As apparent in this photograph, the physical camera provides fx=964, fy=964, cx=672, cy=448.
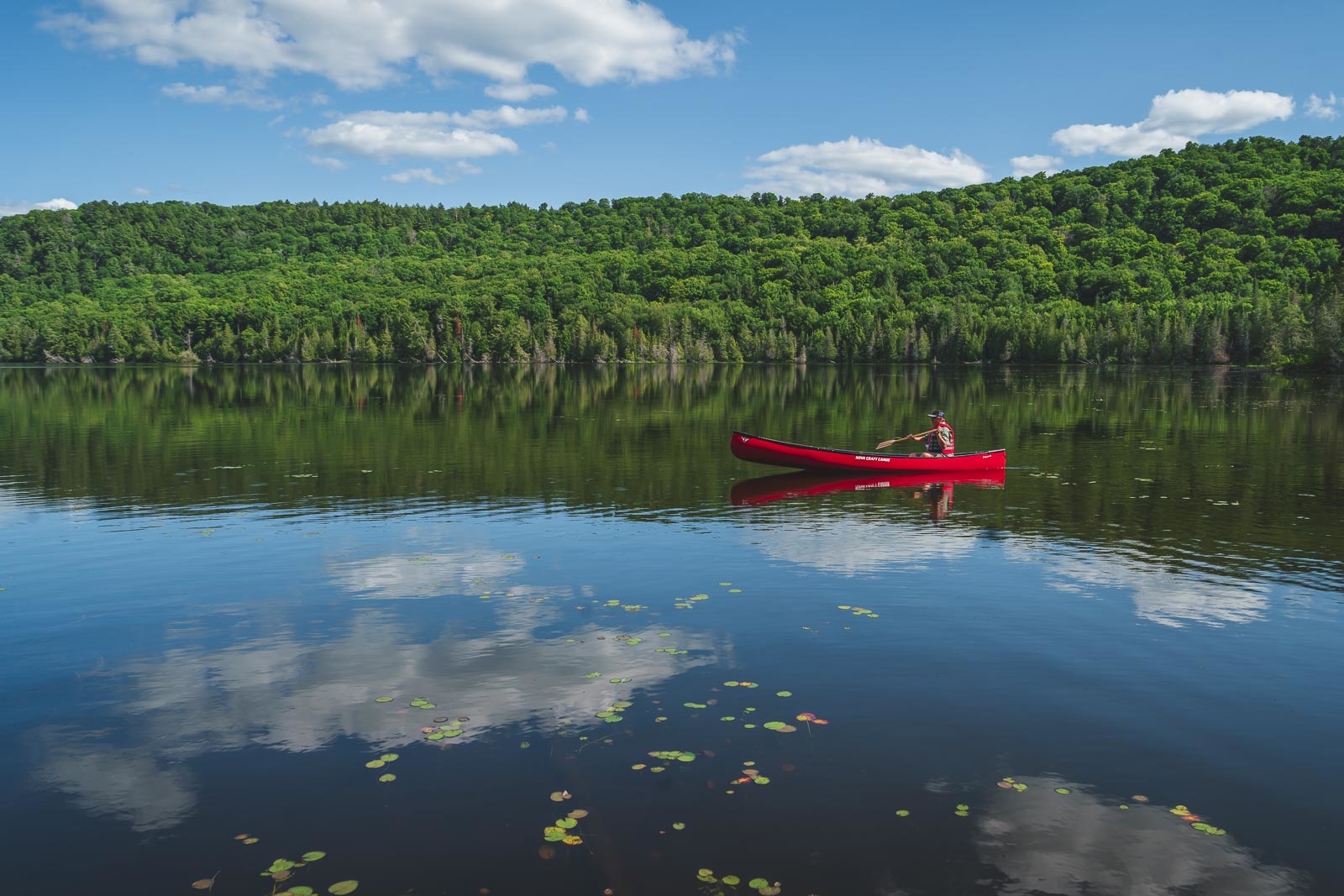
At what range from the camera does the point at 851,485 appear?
38.7 m

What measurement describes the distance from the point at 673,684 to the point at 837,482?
2463cm

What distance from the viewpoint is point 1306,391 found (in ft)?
317

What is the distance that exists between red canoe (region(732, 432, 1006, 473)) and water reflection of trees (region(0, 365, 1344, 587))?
167cm

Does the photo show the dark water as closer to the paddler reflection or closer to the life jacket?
the paddler reflection

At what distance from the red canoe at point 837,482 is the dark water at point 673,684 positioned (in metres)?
0.48

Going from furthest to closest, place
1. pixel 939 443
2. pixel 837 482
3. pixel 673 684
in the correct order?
pixel 939 443
pixel 837 482
pixel 673 684

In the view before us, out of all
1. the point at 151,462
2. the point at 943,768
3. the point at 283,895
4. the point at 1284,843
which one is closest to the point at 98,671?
the point at 283,895

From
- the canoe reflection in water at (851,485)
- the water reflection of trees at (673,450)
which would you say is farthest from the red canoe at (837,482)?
the water reflection of trees at (673,450)

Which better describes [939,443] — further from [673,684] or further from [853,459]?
[673,684]

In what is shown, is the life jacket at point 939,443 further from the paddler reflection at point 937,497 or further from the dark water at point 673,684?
the dark water at point 673,684

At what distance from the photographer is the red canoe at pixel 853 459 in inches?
1563

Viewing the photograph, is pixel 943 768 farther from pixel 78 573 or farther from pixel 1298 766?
A: pixel 78 573

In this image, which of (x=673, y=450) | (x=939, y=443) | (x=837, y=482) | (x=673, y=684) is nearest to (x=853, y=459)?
(x=837, y=482)

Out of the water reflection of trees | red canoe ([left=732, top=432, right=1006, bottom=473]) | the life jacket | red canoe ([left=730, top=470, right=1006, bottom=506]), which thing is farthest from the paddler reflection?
the life jacket
